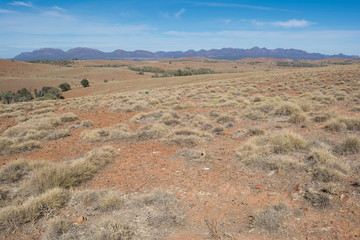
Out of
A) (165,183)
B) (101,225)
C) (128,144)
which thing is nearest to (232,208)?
(165,183)

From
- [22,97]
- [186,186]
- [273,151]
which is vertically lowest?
[22,97]

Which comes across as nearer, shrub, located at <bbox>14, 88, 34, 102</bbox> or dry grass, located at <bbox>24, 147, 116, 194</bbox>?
dry grass, located at <bbox>24, 147, 116, 194</bbox>

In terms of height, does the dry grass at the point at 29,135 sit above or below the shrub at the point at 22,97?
above

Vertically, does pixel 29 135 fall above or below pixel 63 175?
below

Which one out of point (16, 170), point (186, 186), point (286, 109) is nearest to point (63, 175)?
point (16, 170)

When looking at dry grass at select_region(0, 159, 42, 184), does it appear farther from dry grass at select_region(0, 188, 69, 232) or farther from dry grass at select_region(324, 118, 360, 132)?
dry grass at select_region(324, 118, 360, 132)

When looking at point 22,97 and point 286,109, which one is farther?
point 22,97

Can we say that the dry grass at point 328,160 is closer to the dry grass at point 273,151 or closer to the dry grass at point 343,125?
the dry grass at point 273,151

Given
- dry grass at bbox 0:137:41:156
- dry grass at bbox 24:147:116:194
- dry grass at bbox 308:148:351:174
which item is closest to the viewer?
dry grass at bbox 24:147:116:194

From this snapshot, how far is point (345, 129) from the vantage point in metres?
7.14

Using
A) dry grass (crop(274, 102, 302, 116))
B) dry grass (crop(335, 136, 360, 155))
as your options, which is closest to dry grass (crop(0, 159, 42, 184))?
dry grass (crop(335, 136, 360, 155))

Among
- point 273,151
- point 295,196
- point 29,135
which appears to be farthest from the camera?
point 29,135

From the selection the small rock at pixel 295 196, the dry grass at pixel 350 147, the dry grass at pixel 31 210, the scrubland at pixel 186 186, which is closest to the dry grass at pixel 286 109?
the scrubland at pixel 186 186

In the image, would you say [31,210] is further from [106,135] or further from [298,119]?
[298,119]
